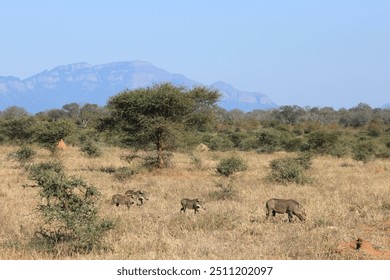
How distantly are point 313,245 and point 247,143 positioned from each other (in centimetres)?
3377

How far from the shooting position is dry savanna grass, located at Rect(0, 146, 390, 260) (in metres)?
7.45

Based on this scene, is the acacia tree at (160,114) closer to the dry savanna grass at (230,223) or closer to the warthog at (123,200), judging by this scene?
the dry savanna grass at (230,223)

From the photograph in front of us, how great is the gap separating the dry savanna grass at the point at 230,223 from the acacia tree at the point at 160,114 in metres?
5.17

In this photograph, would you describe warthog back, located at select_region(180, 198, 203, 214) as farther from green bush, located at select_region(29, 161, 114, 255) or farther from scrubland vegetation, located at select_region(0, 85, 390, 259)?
green bush, located at select_region(29, 161, 114, 255)

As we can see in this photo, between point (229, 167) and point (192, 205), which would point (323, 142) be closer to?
point (229, 167)

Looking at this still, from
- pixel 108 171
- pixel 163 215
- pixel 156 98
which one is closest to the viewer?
pixel 163 215

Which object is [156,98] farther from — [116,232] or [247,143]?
[247,143]

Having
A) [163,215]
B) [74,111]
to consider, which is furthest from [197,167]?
[74,111]

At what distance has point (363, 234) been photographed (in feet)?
29.5

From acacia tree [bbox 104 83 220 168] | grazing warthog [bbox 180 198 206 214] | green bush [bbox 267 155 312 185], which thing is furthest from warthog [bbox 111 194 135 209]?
acacia tree [bbox 104 83 220 168]

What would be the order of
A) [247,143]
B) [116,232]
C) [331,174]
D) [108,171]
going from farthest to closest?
[247,143] → [108,171] → [331,174] → [116,232]

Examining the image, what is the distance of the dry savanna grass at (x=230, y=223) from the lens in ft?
24.5

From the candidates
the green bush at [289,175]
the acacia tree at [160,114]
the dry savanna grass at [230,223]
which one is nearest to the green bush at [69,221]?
the dry savanna grass at [230,223]

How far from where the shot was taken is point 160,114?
75.5ft
